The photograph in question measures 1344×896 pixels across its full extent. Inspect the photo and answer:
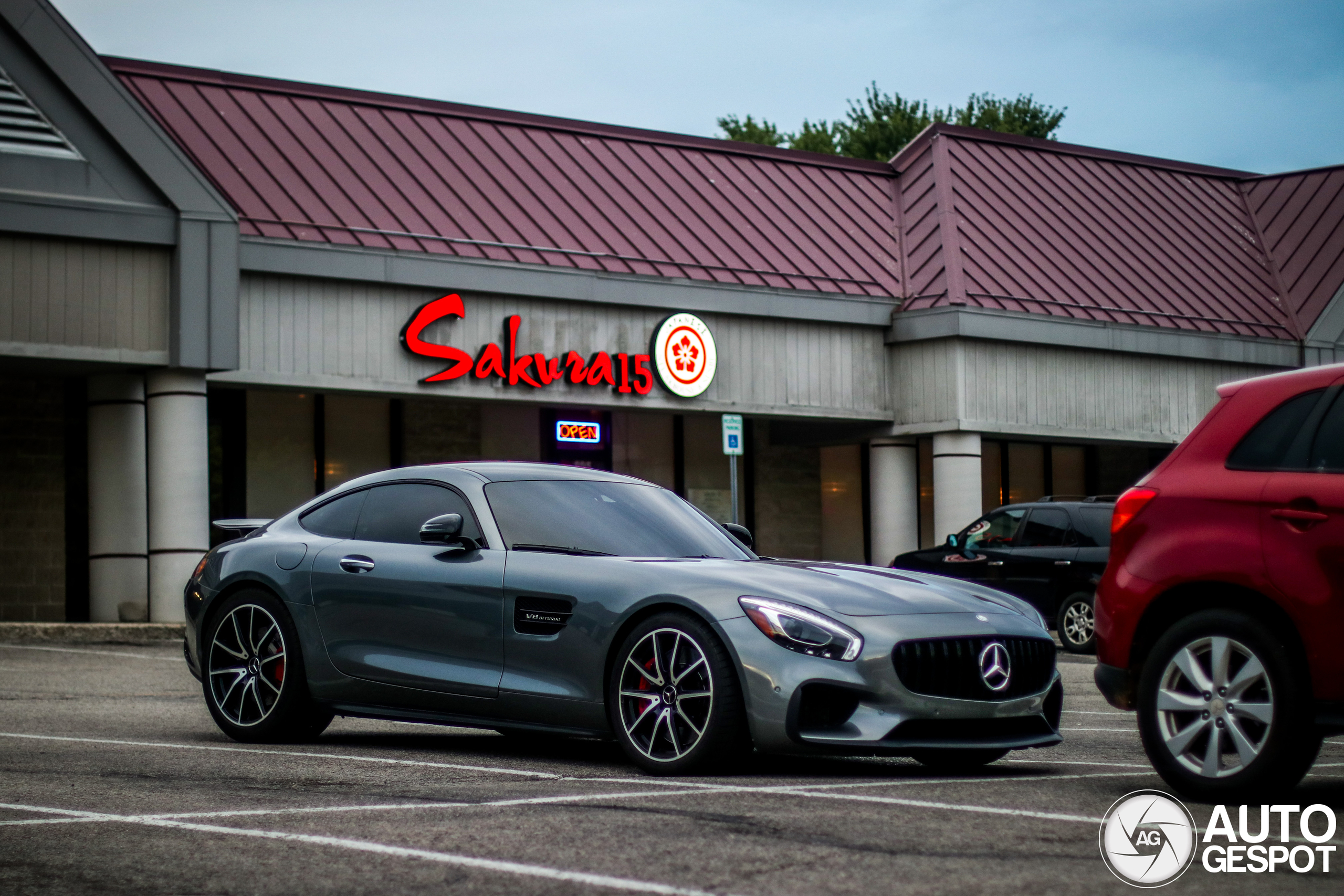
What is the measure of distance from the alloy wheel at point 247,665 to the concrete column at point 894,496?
17955 mm

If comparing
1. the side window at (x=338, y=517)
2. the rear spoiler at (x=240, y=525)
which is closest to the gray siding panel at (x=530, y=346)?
the rear spoiler at (x=240, y=525)

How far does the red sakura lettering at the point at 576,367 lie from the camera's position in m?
23.1

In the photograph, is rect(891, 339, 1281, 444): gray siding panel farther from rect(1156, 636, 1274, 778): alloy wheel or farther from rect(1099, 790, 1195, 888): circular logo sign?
rect(1099, 790, 1195, 888): circular logo sign

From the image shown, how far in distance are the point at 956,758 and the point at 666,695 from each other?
4.42 ft

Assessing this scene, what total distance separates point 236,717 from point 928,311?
17.9 metres

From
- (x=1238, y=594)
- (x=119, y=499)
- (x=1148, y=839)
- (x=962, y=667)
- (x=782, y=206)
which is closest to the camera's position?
(x=1148, y=839)

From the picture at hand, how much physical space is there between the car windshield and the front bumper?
1.16m

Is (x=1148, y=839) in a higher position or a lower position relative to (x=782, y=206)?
lower

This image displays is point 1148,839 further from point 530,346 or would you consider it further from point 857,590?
point 530,346

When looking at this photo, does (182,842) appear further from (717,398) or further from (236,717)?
(717,398)

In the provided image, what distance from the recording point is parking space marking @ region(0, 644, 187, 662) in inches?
646

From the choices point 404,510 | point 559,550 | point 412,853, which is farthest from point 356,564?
point 412,853

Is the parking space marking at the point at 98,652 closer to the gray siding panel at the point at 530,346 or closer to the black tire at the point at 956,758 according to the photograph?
the gray siding panel at the point at 530,346

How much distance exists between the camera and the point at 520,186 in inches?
947
